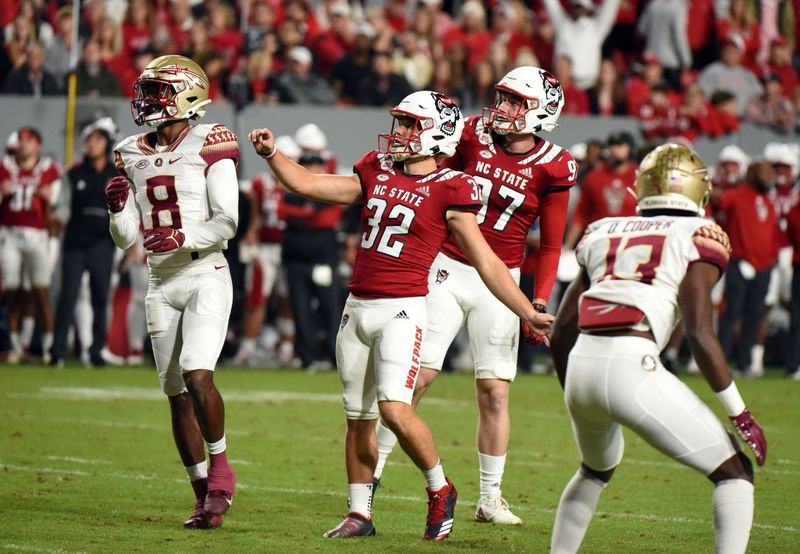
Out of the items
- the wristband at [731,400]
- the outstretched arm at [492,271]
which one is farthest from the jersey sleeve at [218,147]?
the wristband at [731,400]

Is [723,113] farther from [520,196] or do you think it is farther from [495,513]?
[495,513]

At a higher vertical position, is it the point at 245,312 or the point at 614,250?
the point at 614,250

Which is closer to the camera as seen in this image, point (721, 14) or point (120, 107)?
point (120, 107)

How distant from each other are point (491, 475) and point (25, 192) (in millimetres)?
8019

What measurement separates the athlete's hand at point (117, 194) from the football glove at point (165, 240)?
213mm

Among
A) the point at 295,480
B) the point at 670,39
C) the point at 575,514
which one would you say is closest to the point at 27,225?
the point at 295,480

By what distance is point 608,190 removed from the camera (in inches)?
516

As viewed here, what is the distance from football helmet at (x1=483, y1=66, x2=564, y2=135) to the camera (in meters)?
6.73

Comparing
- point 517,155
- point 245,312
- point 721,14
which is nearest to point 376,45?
point 245,312

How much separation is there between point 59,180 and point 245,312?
2.29 meters

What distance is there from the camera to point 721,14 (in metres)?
17.7

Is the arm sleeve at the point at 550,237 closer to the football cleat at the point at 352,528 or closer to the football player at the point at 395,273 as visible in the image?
the football player at the point at 395,273

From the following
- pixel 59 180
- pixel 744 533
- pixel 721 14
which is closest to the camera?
pixel 744 533

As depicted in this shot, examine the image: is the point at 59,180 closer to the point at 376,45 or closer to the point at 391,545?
the point at 376,45
